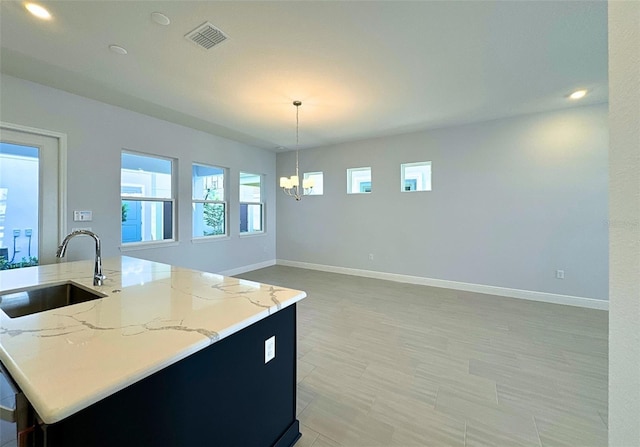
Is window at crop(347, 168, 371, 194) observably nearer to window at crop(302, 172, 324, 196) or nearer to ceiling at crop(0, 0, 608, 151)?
window at crop(302, 172, 324, 196)

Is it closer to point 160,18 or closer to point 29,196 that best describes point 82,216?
point 29,196

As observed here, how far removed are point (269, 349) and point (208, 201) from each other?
4.34m

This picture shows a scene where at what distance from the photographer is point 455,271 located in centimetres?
458

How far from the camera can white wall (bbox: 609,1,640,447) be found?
0.56 m

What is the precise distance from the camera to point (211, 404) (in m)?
1.08

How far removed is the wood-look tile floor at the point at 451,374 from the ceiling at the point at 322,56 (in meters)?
2.80

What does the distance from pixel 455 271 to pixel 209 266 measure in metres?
4.53

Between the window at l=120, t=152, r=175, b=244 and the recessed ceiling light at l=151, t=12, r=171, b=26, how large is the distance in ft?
8.40

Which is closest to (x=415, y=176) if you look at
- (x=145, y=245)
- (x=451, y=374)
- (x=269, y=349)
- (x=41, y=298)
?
(x=451, y=374)

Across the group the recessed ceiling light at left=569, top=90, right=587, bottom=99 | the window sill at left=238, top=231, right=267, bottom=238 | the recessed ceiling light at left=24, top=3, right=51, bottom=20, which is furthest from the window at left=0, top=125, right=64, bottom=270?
the recessed ceiling light at left=569, top=90, right=587, bottom=99

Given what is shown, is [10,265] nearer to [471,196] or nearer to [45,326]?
[45,326]

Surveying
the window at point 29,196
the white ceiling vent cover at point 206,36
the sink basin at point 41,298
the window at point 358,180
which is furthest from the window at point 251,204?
the sink basin at point 41,298

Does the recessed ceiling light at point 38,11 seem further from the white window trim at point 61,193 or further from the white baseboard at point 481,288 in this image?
the white baseboard at point 481,288

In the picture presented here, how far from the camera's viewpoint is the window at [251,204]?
19.5ft
